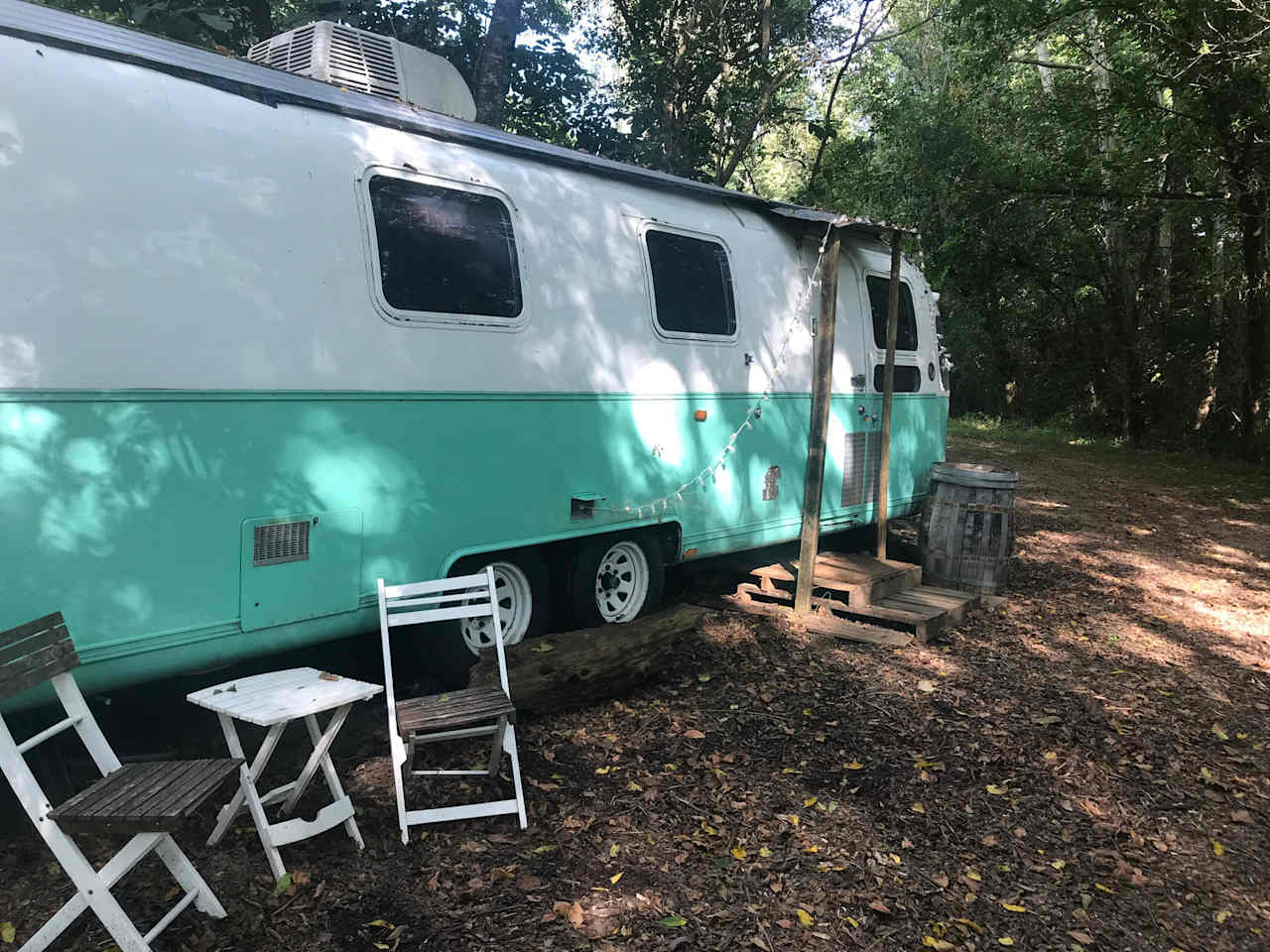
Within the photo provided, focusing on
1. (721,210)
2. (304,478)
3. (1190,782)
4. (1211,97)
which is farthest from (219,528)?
(1211,97)

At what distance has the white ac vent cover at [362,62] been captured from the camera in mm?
5180

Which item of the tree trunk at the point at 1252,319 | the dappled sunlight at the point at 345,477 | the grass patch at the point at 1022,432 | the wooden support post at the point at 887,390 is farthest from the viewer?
the grass patch at the point at 1022,432

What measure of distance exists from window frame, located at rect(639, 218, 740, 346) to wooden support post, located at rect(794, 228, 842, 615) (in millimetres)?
678

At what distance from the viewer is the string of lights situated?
5.39 metres

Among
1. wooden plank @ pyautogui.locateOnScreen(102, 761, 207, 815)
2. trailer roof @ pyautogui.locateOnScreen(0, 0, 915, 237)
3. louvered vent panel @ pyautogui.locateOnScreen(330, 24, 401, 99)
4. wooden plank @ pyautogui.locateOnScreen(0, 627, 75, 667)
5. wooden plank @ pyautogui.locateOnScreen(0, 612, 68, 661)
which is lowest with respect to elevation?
wooden plank @ pyautogui.locateOnScreen(102, 761, 207, 815)

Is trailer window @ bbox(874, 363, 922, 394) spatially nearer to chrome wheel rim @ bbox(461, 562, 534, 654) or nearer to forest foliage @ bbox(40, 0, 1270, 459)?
chrome wheel rim @ bbox(461, 562, 534, 654)

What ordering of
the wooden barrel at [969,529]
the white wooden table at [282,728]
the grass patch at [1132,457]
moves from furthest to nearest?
the grass patch at [1132,457], the wooden barrel at [969,529], the white wooden table at [282,728]

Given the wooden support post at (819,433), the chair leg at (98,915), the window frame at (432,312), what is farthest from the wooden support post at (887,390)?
the chair leg at (98,915)

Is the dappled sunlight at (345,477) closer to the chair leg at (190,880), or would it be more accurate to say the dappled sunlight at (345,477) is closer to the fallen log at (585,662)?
the fallen log at (585,662)

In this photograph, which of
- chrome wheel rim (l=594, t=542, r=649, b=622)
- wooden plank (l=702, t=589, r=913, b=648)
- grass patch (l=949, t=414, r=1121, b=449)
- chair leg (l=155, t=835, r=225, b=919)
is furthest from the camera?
grass patch (l=949, t=414, r=1121, b=449)

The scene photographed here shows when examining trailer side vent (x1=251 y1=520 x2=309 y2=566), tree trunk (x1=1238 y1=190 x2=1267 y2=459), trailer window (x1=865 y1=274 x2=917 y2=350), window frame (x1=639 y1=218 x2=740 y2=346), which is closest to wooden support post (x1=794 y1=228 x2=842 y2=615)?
window frame (x1=639 y1=218 x2=740 y2=346)

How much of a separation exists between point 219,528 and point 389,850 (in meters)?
1.38

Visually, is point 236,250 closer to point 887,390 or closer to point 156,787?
point 156,787

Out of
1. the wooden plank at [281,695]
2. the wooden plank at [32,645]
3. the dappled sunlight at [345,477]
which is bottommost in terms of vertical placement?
the wooden plank at [281,695]
